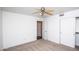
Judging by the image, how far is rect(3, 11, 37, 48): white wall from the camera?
11.2ft

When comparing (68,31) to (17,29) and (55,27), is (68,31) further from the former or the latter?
(17,29)

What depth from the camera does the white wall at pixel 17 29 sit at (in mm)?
3412

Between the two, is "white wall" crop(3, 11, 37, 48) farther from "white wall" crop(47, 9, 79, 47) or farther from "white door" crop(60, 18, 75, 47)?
"white door" crop(60, 18, 75, 47)

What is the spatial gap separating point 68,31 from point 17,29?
2922 millimetres

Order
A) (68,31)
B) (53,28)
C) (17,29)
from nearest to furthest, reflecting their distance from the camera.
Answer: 1. (68,31)
2. (17,29)
3. (53,28)

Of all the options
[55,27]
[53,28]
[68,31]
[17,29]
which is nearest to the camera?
[68,31]

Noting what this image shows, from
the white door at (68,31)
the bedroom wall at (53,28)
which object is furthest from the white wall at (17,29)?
the white door at (68,31)

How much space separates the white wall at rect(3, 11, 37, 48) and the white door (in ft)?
6.95

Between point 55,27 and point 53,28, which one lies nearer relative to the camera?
point 55,27

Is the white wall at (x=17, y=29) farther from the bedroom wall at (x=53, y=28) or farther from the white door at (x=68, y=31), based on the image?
the white door at (x=68, y=31)

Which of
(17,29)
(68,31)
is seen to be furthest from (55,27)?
(17,29)

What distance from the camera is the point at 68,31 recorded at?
367 centimetres
